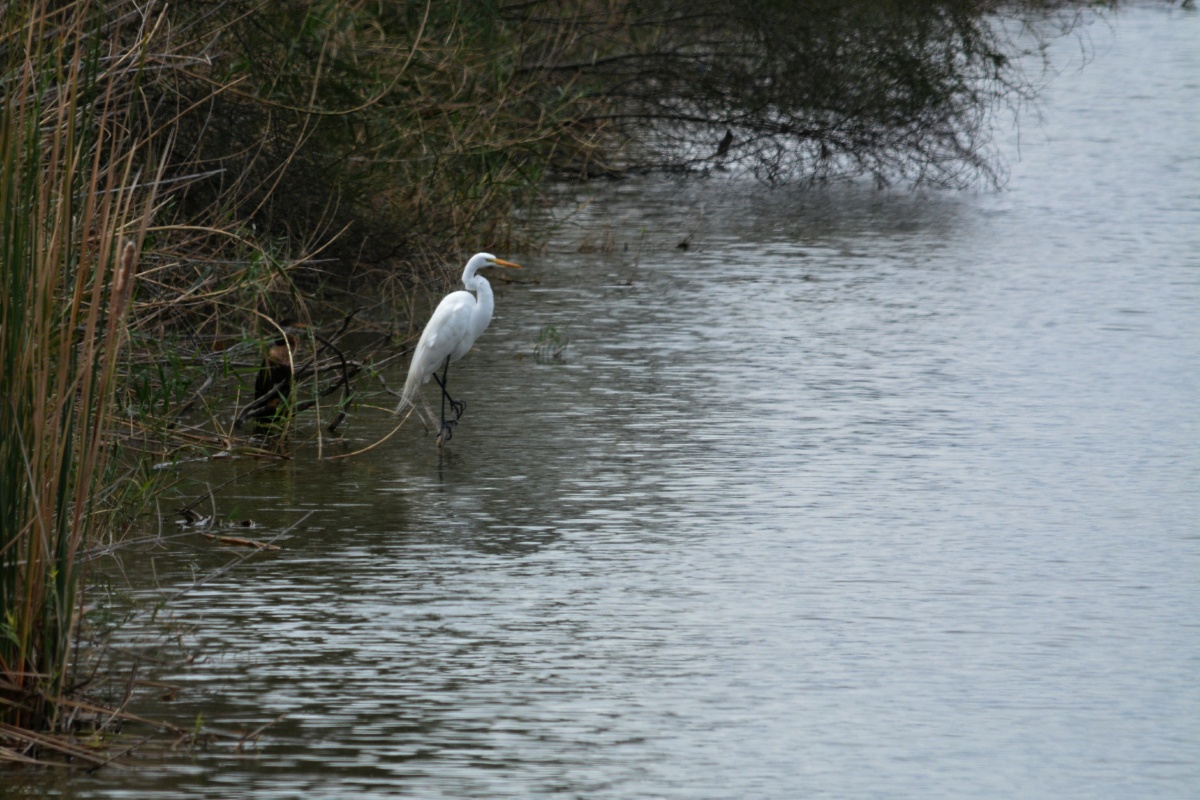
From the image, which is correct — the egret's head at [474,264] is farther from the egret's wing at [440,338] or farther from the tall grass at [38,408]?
the tall grass at [38,408]

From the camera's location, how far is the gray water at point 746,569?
18.9 ft

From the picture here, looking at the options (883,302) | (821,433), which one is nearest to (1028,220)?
(883,302)

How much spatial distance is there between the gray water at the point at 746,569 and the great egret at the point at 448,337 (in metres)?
0.22

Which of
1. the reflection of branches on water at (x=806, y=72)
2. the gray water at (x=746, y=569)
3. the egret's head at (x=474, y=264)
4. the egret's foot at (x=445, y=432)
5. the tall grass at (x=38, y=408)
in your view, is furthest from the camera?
the reflection of branches on water at (x=806, y=72)

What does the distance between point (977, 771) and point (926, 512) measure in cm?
318

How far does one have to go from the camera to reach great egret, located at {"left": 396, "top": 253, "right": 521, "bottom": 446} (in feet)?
34.7

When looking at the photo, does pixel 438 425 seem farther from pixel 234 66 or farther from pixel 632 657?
pixel 632 657

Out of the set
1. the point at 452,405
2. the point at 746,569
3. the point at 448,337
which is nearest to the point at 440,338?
the point at 448,337

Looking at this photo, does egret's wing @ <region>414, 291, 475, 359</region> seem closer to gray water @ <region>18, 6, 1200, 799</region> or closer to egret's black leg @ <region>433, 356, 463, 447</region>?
egret's black leg @ <region>433, 356, 463, 447</region>

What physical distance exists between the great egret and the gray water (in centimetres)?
22

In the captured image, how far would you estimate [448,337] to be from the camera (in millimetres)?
10680

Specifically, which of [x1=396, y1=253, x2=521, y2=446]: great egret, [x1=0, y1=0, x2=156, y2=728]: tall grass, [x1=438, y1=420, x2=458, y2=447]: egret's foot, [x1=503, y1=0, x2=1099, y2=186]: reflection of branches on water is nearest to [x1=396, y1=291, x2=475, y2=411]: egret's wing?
[x1=396, y1=253, x2=521, y2=446]: great egret

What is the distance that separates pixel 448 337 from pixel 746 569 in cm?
334

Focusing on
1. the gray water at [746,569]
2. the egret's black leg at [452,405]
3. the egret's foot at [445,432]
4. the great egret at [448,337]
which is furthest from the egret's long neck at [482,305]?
the egret's foot at [445,432]
